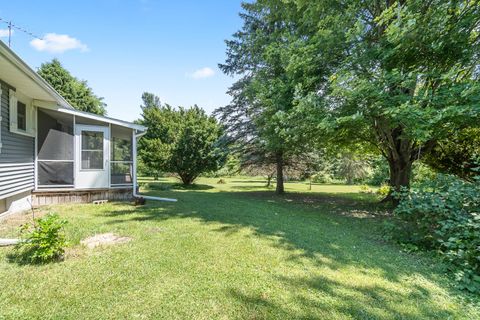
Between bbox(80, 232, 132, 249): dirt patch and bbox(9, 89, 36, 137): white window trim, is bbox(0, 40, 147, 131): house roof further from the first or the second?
bbox(80, 232, 132, 249): dirt patch

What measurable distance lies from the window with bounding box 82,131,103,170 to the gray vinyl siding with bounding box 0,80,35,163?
1.56 meters

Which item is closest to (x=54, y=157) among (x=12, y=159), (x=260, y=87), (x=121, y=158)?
(x=12, y=159)

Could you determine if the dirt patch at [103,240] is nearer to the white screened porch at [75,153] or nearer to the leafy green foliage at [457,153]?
the white screened porch at [75,153]

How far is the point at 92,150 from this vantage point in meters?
8.42

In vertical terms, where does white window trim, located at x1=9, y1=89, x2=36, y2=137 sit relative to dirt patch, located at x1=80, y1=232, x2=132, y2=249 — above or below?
above

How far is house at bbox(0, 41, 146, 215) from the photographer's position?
5.94 meters

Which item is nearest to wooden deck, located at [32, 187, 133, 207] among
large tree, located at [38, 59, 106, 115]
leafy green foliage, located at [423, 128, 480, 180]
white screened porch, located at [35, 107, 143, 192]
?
white screened porch, located at [35, 107, 143, 192]

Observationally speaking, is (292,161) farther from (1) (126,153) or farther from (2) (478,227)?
(2) (478,227)

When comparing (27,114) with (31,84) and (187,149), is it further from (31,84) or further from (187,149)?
(187,149)

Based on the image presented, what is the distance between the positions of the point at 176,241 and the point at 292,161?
37.6 ft

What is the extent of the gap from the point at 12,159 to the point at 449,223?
30.8ft

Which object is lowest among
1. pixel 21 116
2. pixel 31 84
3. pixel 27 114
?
pixel 21 116

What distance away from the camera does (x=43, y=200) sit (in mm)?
7516

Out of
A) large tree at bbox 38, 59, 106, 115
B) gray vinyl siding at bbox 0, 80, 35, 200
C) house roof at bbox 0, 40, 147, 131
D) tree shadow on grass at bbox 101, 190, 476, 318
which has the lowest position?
tree shadow on grass at bbox 101, 190, 476, 318
